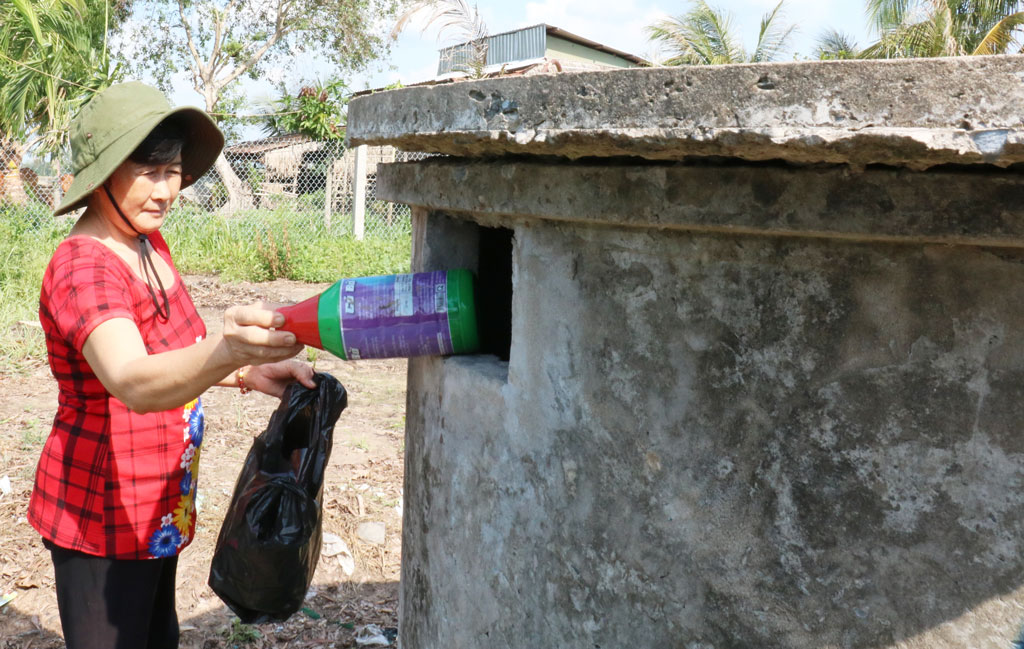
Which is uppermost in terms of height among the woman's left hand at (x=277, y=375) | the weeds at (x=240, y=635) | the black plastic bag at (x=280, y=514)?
the woman's left hand at (x=277, y=375)

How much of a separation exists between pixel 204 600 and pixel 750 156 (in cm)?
311

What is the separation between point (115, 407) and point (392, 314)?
31.3 inches

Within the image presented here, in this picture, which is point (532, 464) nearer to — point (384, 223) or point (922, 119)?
point (922, 119)

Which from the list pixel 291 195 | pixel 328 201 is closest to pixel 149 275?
pixel 328 201

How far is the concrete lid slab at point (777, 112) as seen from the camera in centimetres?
104

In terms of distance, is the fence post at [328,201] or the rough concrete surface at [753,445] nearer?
the rough concrete surface at [753,445]

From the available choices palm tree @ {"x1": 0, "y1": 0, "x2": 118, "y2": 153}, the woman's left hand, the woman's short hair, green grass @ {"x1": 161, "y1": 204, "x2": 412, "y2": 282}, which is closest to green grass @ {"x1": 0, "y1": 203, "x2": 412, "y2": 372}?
green grass @ {"x1": 161, "y1": 204, "x2": 412, "y2": 282}

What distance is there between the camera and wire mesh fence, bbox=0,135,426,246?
11375 mm

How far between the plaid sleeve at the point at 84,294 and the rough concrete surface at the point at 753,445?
2.66 feet

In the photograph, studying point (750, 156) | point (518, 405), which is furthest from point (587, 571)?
point (750, 156)

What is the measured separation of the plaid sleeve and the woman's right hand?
0.33 m

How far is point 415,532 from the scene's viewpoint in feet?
6.54

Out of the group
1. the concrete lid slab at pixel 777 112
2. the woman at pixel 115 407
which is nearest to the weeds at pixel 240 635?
the woman at pixel 115 407

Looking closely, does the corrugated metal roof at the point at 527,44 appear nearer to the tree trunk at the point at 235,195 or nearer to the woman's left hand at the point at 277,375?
the tree trunk at the point at 235,195
